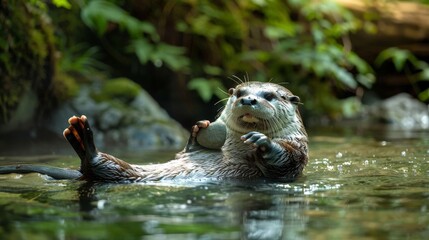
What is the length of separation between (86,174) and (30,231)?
4.07 feet

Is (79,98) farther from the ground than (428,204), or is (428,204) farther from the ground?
(79,98)

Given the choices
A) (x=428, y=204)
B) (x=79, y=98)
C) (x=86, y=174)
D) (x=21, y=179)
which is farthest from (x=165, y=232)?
(x=79, y=98)

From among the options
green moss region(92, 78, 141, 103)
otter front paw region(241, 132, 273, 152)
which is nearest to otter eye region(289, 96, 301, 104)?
otter front paw region(241, 132, 273, 152)

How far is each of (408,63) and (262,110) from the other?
248 inches

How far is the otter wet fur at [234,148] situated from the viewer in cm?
328

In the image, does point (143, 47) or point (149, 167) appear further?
point (143, 47)

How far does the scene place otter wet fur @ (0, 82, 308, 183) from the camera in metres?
3.28

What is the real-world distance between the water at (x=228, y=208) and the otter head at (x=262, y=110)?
307 millimetres

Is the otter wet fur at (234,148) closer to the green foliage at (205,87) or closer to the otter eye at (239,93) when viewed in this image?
the otter eye at (239,93)

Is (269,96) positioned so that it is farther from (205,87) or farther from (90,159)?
(205,87)

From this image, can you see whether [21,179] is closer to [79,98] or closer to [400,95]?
[79,98]

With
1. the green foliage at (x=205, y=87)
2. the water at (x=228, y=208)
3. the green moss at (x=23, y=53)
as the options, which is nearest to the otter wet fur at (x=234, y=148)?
the water at (x=228, y=208)

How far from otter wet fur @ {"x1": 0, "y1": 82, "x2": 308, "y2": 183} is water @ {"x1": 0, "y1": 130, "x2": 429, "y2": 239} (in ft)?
0.42

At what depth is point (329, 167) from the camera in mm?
4051
